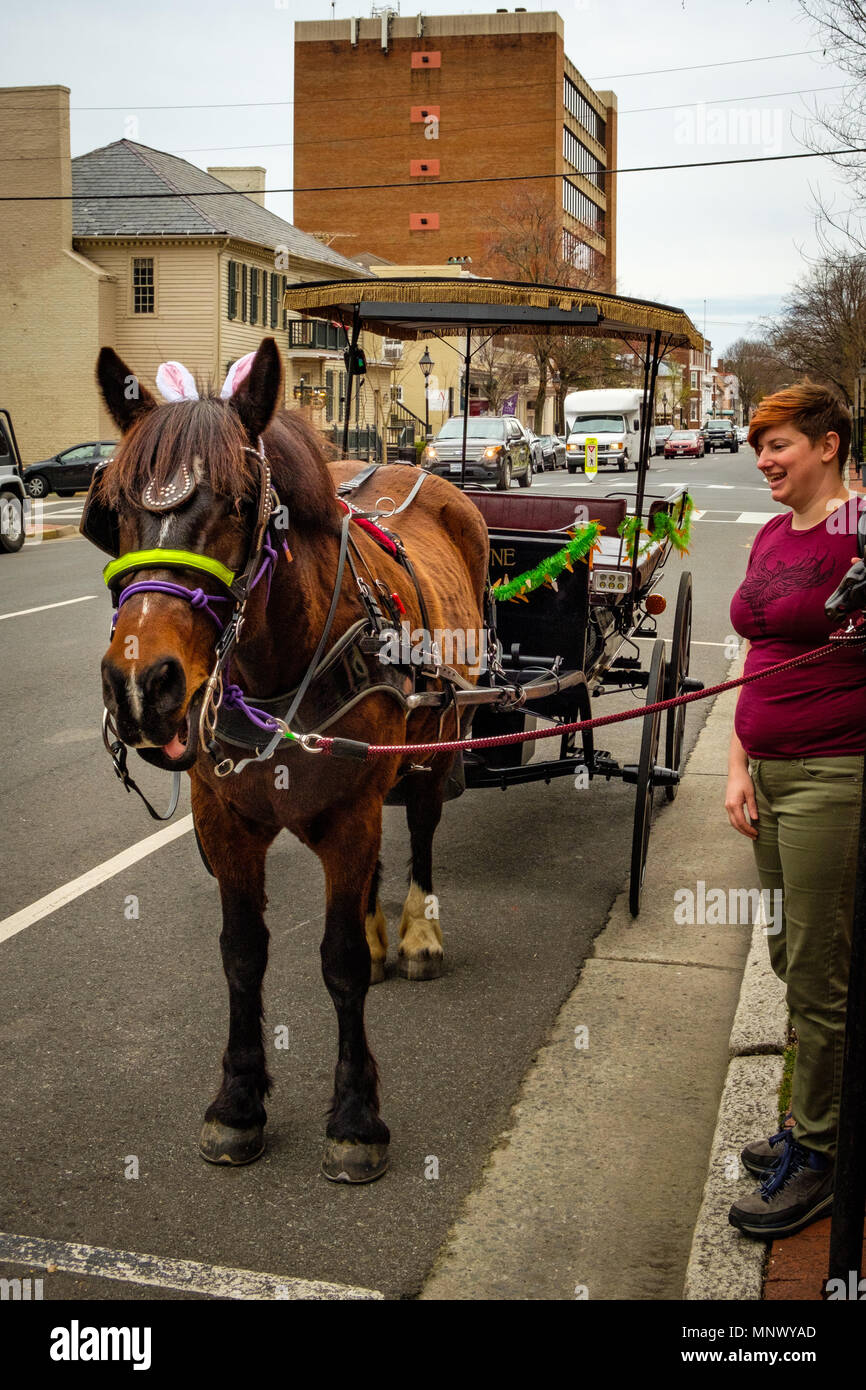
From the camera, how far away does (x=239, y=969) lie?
390 cm

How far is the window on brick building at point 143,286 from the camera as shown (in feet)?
136

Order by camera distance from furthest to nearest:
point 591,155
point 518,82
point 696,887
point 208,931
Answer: point 591,155
point 518,82
point 696,887
point 208,931

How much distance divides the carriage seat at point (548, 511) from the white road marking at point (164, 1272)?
4932 mm

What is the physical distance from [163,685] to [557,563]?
3.84 meters

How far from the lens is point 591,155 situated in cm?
9556

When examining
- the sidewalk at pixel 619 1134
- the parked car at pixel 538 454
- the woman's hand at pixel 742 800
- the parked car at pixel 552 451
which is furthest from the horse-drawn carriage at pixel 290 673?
the parked car at pixel 552 451

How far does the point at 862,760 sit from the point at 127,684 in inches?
71.1

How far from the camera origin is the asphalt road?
349 centimetres

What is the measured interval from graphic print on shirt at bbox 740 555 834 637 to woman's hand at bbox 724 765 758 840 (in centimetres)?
42

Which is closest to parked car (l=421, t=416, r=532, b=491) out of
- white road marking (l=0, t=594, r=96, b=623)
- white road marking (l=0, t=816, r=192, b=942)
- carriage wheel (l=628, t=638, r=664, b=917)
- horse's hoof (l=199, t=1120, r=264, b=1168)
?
white road marking (l=0, t=594, r=96, b=623)

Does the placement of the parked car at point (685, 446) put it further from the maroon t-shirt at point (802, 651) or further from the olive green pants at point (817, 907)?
the olive green pants at point (817, 907)

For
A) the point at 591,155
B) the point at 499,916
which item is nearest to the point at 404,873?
the point at 499,916

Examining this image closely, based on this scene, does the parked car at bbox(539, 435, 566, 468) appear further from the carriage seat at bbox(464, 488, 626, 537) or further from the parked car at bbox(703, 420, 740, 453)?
the carriage seat at bbox(464, 488, 626, 537)
